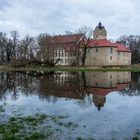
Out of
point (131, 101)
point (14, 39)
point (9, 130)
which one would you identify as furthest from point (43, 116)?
point (14, 39)

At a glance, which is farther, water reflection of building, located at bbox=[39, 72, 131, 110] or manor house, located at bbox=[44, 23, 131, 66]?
manor house, located at bbox=[44, 23, 131, 66]

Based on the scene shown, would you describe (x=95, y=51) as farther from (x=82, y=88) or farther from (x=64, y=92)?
(x=64, y=92)

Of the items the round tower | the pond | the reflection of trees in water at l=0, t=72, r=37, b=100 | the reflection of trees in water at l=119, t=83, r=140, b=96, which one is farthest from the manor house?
the pond

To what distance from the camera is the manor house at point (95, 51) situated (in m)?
107

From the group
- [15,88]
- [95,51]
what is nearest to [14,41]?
[95,51]

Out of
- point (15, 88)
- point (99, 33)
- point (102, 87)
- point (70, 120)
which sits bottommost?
point (70, 120)

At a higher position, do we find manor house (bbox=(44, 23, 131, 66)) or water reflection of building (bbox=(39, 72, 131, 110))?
manor house (bbox=(44, 23, 131, 66))

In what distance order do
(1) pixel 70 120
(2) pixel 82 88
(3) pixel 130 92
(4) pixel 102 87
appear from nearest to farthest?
(1) pixel 70 120, (3) pixel 130 92, (2) pixel 82 88, (4) pixel 102 87

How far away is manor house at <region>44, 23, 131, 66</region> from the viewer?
10695cm

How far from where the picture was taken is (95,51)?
114062 millimetres

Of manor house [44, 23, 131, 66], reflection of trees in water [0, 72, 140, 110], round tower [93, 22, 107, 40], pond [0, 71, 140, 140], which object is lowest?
pond [0, 71, 140, 140]

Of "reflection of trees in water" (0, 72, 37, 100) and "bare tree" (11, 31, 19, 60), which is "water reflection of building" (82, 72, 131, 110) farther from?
"bare tree" (11, 31, 19, 60)

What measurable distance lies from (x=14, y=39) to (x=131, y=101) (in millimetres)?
104793

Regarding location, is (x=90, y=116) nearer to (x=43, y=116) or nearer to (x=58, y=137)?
(x=43, y=116)
